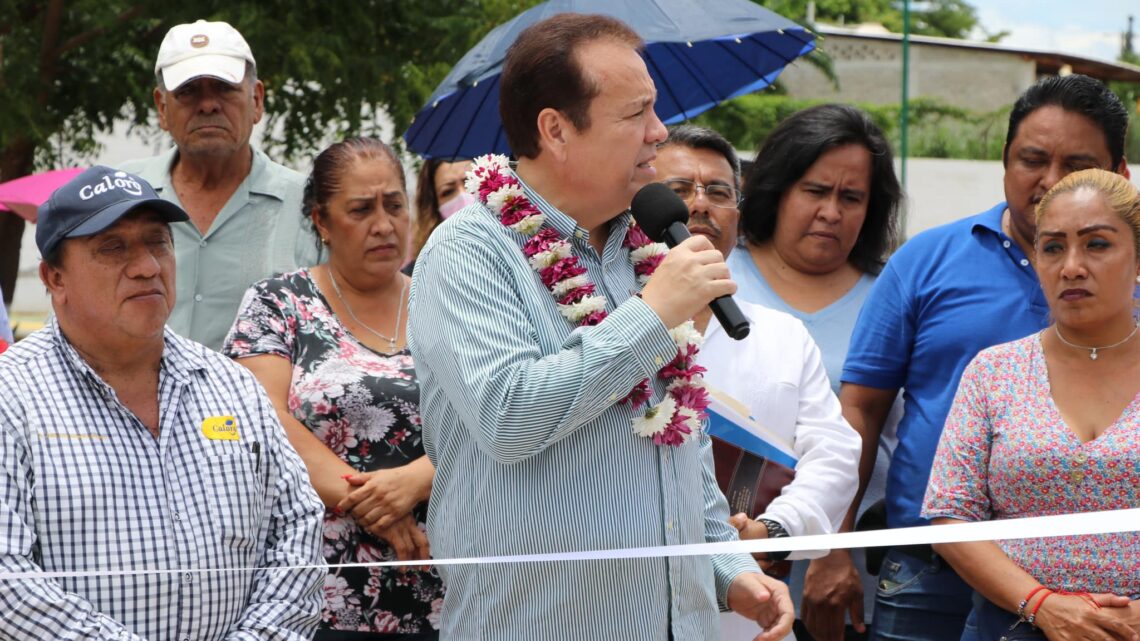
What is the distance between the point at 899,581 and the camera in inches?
170

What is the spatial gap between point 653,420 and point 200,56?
3053mm

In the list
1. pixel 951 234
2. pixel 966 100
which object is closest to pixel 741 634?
pixel 951 234

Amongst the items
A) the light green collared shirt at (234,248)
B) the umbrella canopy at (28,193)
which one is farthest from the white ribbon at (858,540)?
the umbrella canopy at (28,193)

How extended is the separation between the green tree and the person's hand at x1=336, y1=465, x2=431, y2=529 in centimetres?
639

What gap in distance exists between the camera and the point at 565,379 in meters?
A: 2.81

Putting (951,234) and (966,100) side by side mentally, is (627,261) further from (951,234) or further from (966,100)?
(966,100)

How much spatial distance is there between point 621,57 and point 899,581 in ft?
6.83

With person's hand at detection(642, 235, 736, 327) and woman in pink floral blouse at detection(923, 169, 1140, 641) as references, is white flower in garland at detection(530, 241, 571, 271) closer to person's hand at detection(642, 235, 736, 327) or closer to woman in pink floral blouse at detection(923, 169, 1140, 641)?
person's hand at detection(642, 235, 736, 327)

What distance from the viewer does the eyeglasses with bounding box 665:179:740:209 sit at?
15.1 ft

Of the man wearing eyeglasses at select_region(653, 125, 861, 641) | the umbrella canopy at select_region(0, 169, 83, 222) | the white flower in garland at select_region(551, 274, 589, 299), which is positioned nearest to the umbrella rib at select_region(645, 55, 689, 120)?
the man wearing eyeglasses at select_region(653, 125, 861, 641)

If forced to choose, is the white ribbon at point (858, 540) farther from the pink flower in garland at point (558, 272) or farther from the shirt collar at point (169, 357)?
the pink flower in garland at point (558, 272)

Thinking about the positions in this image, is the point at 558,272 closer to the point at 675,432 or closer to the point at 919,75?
the point at 675,432

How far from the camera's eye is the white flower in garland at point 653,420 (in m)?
3.03

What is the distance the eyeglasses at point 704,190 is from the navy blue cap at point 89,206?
1803 millimetres
